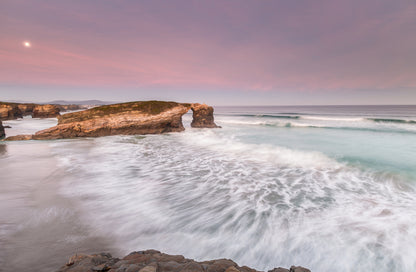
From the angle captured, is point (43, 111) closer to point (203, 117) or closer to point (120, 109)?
point (120, 109)

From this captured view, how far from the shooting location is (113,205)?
413 cm

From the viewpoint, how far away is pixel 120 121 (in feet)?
49.0

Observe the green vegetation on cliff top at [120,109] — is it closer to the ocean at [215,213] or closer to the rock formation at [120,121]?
the rock formation at [120,121]

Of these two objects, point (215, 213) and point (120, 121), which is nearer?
point (215, 213)

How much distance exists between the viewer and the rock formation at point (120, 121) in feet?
43.7

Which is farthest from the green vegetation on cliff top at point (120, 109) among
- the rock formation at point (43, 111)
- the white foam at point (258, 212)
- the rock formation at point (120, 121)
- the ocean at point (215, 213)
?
the rock formation at point (43, 111)

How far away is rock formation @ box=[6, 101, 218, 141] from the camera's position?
13.3 meters

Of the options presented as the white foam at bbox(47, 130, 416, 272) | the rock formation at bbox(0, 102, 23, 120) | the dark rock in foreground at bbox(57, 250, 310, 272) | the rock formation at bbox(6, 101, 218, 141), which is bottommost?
the white foam at bbox(47, 130, 416, 272)

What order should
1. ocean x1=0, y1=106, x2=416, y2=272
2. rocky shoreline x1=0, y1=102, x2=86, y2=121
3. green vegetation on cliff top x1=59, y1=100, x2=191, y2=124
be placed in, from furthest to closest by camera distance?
rocky shoreline x1=0, y1=102, x2=86, y2=121, green vegetation on cliff top x1=59, y1=100, x2=191, y2=124, ocean x1=0, y1=106, x2=416, y2=272

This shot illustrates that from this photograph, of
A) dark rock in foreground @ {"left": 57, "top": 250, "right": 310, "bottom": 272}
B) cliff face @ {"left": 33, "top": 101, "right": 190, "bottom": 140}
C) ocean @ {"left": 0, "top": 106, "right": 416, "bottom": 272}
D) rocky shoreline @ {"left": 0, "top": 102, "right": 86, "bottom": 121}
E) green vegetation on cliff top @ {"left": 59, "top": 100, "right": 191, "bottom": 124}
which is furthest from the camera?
rocky shoreline @ {"left": 0, "top": 102, "right": 86, "bottom": 121}

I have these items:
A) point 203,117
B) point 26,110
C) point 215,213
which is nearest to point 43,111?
point 26,110

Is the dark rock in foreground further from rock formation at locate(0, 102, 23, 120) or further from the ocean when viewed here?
rock formation at locate(0, 102, 23, 120)

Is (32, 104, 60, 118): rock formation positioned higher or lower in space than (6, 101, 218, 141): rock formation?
higher

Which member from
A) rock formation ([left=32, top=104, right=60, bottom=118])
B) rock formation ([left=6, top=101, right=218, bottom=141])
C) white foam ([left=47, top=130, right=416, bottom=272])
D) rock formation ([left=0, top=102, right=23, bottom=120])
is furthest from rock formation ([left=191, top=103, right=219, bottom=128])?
rock formation ([left=32, top=104, right=60, bottom=118])
